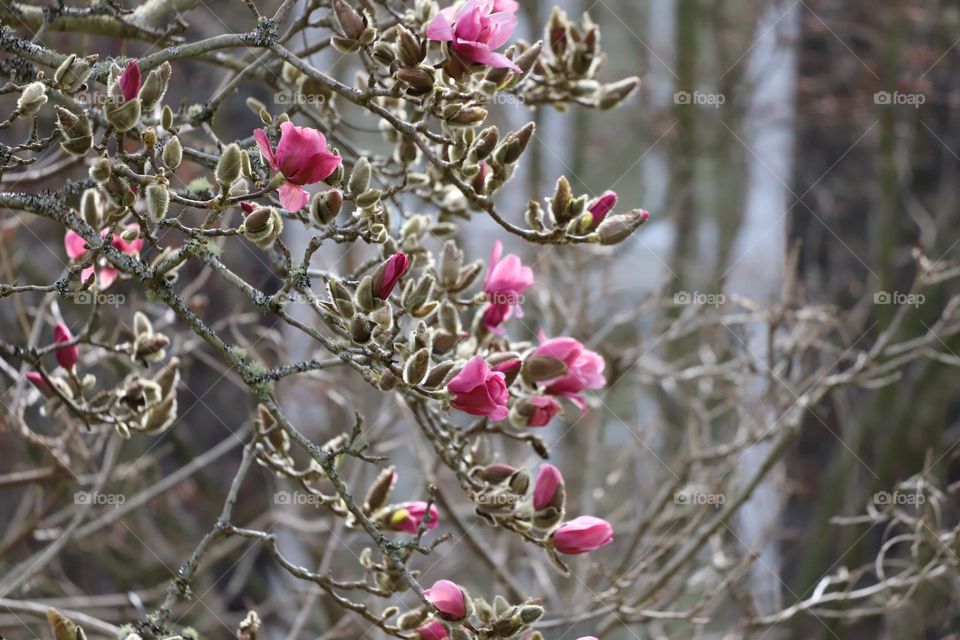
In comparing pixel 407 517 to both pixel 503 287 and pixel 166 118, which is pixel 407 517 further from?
pixel 166 118

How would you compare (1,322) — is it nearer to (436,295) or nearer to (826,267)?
(436,295)

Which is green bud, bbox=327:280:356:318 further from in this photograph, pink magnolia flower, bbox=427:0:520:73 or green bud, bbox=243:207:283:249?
pink magnolia flower, bbox=427:0:520:73

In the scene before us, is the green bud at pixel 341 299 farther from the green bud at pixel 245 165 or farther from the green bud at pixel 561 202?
Result: the green bud at pixel 561 202

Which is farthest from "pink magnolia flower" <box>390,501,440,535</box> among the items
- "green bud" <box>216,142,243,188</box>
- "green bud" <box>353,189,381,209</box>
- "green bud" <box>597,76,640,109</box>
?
"green bud" <box>597,76,640,109</box>

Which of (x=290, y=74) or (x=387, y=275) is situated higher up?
(x=290, y=74)

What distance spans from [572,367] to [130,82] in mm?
781

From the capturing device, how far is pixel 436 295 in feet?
5.84

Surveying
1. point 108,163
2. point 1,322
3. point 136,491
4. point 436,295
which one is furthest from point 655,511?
point 1,322

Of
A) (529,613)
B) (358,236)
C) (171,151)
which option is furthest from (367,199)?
(529,613)

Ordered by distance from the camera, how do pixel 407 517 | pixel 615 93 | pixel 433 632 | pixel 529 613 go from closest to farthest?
pixel 529 613 < pixel 433 632 < pixel 407 517 < pixel 615 93

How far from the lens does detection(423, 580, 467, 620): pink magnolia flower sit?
1365mm

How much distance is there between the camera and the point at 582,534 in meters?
1.57

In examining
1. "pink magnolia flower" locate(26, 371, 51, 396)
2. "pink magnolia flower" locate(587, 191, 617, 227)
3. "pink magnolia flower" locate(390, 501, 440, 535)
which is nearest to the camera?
"pink magnolia flower" locate(587, 191, 617, 227)

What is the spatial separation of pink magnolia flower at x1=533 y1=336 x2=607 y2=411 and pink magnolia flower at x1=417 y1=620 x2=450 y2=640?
1.44 ft
